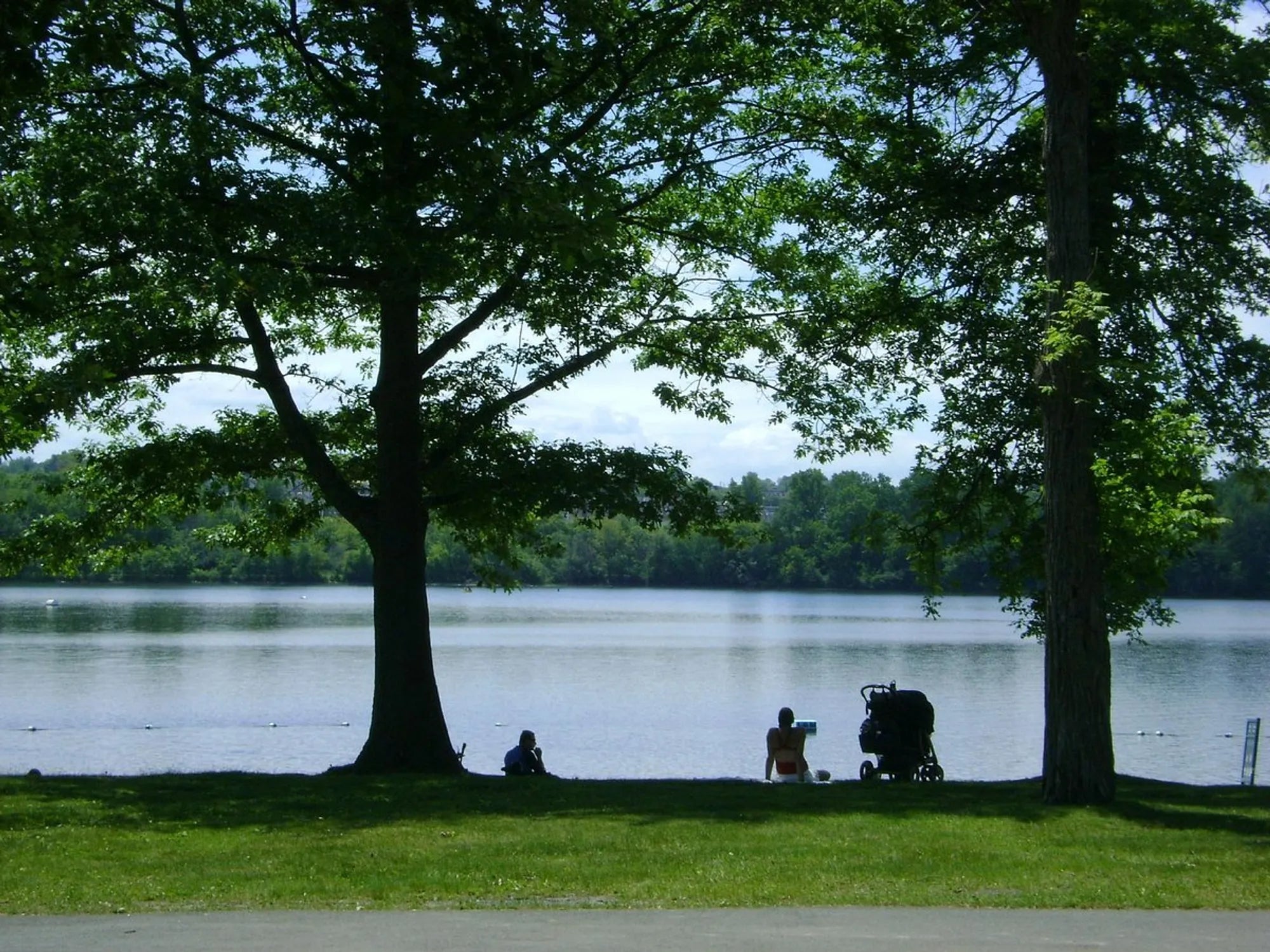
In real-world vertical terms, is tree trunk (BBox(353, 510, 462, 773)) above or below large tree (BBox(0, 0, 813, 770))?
below

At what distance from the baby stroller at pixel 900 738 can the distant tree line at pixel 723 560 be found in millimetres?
10065

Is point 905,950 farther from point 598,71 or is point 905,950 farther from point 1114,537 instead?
point 598,71

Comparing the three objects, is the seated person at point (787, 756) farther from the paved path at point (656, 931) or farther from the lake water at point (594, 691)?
the paved path at point (656, 931)

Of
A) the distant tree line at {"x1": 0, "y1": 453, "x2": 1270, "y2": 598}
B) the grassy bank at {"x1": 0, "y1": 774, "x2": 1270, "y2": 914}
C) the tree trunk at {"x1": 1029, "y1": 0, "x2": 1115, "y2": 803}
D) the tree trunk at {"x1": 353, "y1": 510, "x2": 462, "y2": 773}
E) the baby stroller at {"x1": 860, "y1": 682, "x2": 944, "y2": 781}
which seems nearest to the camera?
the grassy bank at {"x1": 0, "y1": 774, "x2": 1270, "y2": 914}

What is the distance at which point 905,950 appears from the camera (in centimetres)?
713

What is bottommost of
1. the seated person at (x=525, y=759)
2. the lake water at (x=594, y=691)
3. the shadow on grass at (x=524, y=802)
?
the lake water at (x=594, y=691)

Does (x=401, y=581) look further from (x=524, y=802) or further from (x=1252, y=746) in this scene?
(x=1252, y=746)

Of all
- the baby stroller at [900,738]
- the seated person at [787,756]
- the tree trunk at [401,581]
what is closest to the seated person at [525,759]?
the tree trunk at [401,581]

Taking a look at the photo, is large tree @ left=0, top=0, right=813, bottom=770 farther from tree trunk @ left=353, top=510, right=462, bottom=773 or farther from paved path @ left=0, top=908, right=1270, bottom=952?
paved path @ left=0, top=908, right=1270, bottom=952

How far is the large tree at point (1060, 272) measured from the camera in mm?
12953

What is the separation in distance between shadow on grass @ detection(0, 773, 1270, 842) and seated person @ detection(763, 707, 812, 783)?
8.52 ft

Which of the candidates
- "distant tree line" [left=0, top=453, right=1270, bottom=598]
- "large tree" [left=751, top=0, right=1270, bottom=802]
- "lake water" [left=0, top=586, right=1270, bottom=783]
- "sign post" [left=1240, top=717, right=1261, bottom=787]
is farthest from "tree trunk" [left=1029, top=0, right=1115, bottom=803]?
"distant tree line" [left=0, top=453, right=1270, bottom=598]

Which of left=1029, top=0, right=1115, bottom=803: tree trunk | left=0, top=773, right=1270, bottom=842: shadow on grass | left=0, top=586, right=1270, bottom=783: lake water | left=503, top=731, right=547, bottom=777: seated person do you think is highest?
left=1029, top=0, right=1115, bottom=803: tree trunk

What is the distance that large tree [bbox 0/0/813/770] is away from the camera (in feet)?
38.4
